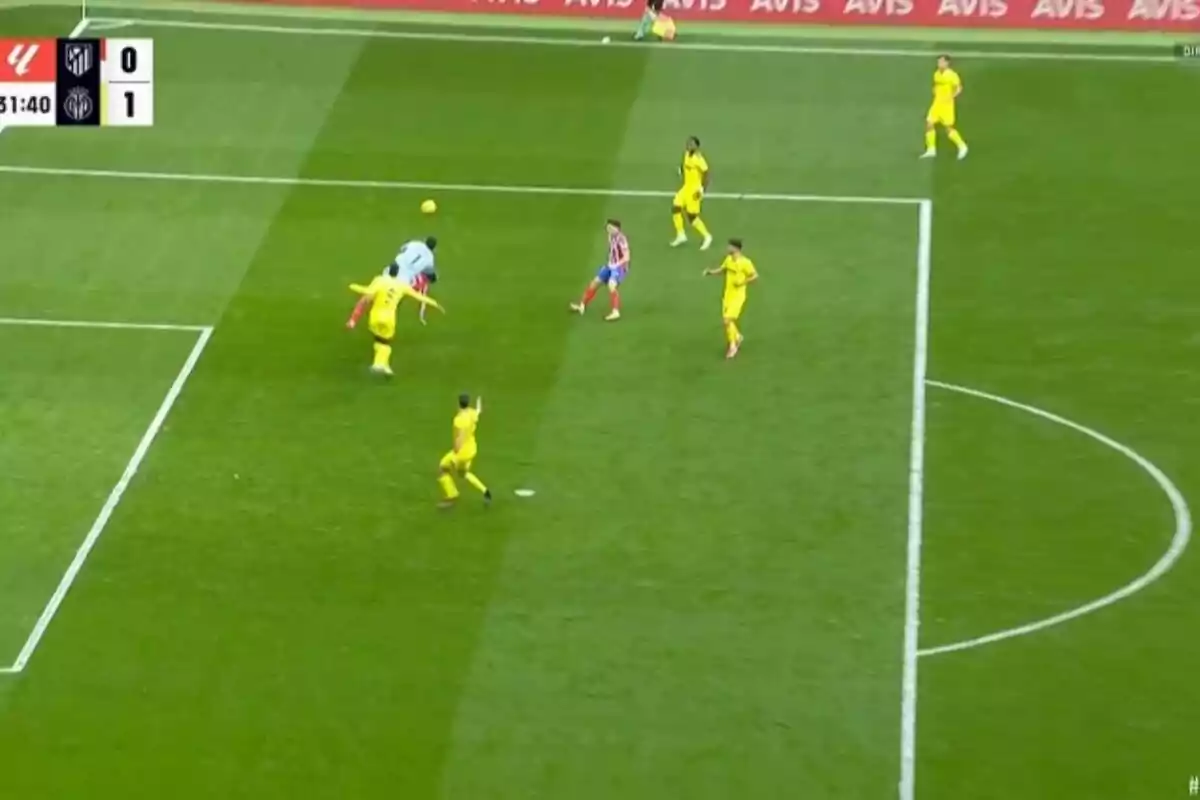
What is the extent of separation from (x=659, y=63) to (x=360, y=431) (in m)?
15.7

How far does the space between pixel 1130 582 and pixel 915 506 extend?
10.4 feet

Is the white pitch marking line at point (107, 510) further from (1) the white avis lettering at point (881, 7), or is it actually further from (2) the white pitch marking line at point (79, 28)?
(1) the white avis lettering at point (881, 7)

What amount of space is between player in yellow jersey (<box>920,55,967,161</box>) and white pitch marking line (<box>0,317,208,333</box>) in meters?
13.4

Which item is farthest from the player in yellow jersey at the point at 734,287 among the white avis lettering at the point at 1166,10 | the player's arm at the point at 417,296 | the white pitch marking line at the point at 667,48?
the white avis lettering at the point at 1166,10

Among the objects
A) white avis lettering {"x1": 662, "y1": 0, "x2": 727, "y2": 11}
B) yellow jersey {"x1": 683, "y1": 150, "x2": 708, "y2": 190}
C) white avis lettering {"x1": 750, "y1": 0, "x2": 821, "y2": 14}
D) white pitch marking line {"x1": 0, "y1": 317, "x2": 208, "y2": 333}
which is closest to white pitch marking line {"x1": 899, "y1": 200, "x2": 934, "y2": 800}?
yellow jersey {"x1": 683, "y1": 150, "x2": 708, "y2": 190}

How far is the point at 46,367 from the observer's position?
38.7 meters

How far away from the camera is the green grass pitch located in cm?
3022

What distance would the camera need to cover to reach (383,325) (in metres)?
38.0

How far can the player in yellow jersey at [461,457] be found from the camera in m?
33.9

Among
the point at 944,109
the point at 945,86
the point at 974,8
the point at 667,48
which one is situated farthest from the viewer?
the point at 974,8

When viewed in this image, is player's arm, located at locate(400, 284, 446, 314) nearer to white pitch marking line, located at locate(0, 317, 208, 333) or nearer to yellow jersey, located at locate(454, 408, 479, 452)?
white pitch marking line, located at locate(0, 317, 208, 333)

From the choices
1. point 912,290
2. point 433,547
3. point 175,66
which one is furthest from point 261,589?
point 175,66

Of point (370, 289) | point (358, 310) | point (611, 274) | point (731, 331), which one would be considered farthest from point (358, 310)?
point (731, 331)

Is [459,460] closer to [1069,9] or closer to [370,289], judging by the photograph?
[370,289]
